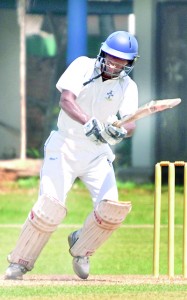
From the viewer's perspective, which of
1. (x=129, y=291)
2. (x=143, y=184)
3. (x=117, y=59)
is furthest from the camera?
(x=143, y=184)

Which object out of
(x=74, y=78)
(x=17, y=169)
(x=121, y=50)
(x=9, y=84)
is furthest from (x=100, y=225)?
(x=9, y=84)

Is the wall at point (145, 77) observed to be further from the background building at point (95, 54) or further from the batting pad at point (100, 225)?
the batting pad at point (100, 225)

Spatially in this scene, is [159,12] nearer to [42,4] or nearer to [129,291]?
[42,4]

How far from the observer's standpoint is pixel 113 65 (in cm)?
710

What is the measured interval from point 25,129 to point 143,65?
149cm

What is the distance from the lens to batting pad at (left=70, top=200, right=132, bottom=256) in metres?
7.06

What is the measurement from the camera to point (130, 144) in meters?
14.8

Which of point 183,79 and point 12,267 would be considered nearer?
point 12,267

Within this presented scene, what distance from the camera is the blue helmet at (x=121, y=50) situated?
7.08m

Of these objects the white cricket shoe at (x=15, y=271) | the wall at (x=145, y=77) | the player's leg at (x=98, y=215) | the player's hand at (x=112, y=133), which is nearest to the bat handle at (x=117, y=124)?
the player's hand at (x=112, y=133)

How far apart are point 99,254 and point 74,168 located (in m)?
2.97

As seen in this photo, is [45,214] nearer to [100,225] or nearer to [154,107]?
[100,225]

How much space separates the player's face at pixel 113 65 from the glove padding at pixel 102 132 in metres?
0.33

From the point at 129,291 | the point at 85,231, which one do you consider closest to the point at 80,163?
the point at 85,231
